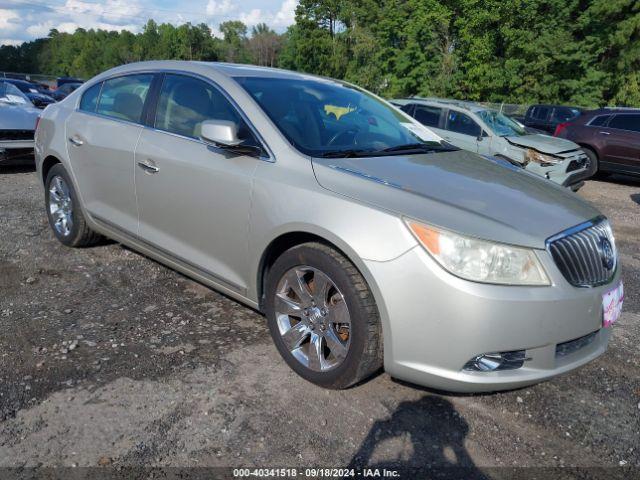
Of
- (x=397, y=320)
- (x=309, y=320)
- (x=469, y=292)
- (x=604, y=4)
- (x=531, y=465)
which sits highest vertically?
(x=604, y=4)

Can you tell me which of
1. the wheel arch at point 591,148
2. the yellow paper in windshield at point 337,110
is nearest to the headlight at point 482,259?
the yellow paper in windshield at point 337,110

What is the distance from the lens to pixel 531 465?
234 centimetres

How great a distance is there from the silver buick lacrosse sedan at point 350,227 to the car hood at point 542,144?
6064 millimetres

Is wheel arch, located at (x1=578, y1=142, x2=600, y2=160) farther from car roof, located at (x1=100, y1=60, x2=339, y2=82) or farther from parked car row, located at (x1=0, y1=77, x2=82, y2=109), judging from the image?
parked car row, located at (x1=0, y1=77, x2=82, y2=109)

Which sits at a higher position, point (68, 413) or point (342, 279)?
point (342, 279)

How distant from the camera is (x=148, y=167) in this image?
354cm

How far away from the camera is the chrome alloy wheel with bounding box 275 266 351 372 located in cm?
263

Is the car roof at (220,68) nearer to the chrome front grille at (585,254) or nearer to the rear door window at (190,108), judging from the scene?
the rear door window at (190,108)

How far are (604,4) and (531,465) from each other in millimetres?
31312

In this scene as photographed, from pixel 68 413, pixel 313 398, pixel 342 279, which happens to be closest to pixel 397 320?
pixel 342 279

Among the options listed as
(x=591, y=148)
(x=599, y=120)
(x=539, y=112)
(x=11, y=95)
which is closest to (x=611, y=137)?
(x=591, y=148)

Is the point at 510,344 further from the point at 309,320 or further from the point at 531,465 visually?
the point at 309,320

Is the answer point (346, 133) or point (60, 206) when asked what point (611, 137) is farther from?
point (60, 206)

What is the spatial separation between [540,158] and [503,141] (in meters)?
0.70
